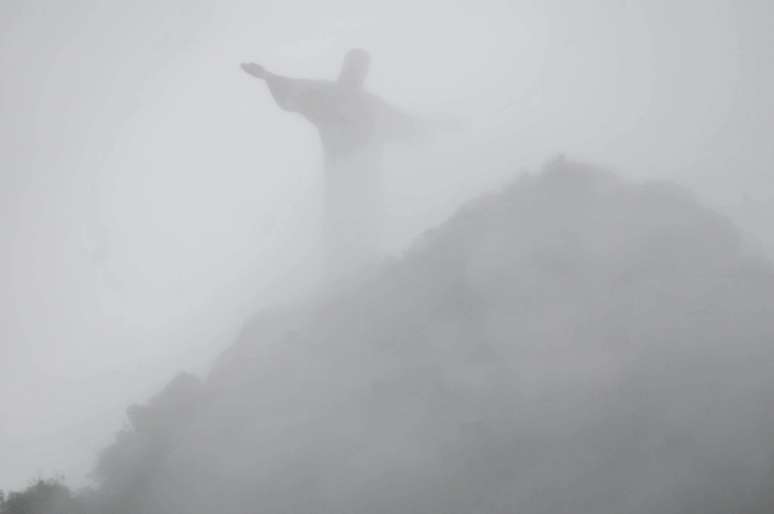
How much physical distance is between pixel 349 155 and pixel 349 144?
8.2 inches

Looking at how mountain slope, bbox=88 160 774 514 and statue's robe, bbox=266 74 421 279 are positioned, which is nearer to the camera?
mountain slope, bbox=88 160 774 514

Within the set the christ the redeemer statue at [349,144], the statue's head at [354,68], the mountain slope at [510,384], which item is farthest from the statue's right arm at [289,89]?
the mountain slope at [510,384]

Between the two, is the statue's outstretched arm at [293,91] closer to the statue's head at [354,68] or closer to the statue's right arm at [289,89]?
the statue's right arm at [289,89]

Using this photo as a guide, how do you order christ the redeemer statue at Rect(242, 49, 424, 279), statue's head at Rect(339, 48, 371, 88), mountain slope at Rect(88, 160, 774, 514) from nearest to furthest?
1. mountain slope at Rect(88, 160, 774, 514)
2. statue's head at Rect(339, 48, 371, 88)
3. christ the redeemer statue at Rect(242, 49, 424, 279)

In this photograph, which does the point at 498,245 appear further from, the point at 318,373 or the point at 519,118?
the point at 519,118

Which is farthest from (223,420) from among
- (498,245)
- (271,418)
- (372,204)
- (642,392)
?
(642,392)

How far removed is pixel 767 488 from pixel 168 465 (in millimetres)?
7997

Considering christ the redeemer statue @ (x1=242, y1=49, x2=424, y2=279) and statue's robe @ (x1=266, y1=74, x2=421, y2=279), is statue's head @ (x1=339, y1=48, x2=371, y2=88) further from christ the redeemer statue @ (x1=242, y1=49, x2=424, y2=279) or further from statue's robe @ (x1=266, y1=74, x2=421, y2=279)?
statue's robe @ (x1=266, y1=74, x2=421, y2=279)

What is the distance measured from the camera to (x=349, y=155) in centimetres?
850

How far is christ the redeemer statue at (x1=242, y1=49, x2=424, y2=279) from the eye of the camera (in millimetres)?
8188

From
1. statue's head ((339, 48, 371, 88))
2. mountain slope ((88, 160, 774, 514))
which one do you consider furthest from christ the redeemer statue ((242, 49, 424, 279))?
mountain slope ((88, 160, 774, 514))

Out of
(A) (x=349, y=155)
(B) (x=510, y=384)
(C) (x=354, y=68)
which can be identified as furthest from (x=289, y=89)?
(B) (x=510, y=384)

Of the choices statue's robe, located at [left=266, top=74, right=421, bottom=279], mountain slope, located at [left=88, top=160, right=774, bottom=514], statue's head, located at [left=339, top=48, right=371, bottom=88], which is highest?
statue's head, located at [left=339, top=48, right=371, bottom=88]

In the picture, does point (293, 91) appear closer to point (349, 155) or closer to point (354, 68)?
point (354, 68)
